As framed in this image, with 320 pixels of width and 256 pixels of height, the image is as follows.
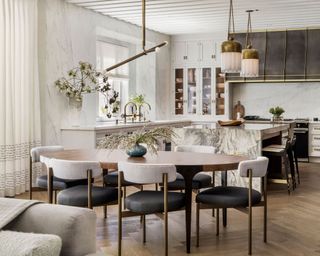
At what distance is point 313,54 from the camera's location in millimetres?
9703

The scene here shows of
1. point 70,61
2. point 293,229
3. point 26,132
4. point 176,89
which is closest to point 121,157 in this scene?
point 293,229

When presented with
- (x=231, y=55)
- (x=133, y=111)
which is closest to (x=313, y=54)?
(x=133, y=111)

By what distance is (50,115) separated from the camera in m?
7.07

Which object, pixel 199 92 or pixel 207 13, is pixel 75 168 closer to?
pixel 207 13

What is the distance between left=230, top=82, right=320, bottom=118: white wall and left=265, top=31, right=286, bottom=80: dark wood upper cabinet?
418 mm

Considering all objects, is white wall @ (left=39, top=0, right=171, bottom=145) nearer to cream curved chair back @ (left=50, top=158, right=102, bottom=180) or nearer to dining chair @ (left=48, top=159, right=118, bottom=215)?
dining chair @ (left=48, top=159, right=118, bottom=215)

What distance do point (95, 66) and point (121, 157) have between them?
13.0ft

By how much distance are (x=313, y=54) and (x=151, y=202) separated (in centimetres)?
697

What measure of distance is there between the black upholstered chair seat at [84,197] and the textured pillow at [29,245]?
2.17 m

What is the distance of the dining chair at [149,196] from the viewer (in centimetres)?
375

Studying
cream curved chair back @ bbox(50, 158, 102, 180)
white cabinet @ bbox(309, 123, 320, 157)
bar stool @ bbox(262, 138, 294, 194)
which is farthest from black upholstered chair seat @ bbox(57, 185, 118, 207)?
white cabinet @ bbox(309, 123, 320, 157)

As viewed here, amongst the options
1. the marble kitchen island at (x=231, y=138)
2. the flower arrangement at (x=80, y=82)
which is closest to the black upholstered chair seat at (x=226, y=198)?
the marble kitchen island at (x=231, y=138)

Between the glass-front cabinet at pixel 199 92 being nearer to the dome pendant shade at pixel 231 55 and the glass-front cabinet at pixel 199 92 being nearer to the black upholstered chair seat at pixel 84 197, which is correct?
the dome pendant shade at pixel 231 55

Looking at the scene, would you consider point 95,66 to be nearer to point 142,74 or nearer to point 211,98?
point 142,74
